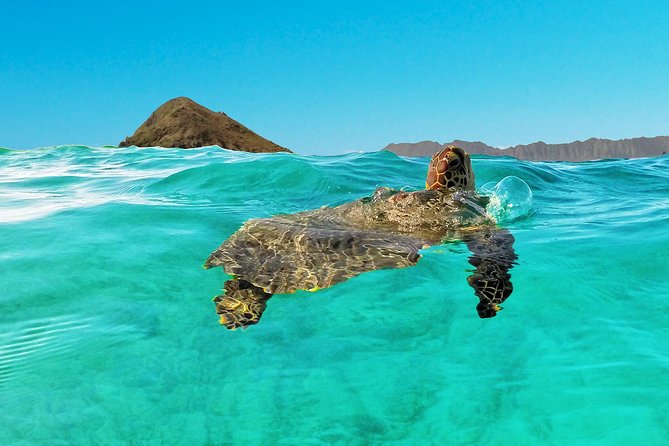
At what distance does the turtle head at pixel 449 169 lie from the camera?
677 cm

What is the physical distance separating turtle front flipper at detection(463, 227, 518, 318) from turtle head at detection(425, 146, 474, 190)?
0.91 meters

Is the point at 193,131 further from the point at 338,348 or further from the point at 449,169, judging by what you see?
the point at 338,348

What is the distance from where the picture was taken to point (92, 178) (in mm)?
13016

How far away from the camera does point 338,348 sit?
401 centimetres

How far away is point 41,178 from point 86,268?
28.7 feet

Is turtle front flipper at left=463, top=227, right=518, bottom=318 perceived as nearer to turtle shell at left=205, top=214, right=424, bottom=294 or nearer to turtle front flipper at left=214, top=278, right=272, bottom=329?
turtle shell at left=205, top=214, right=424, bottom=294

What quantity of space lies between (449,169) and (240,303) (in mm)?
3540

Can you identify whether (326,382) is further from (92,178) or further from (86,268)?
(92,178)

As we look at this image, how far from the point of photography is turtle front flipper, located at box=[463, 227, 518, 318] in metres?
4.52

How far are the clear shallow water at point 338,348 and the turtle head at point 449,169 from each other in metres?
1.17

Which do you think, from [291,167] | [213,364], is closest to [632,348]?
[213,364]

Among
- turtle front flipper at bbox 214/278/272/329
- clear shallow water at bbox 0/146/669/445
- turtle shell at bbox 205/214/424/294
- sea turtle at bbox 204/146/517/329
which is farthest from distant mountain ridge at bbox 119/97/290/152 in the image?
turtle front flipper at bbox 214/278/272/329

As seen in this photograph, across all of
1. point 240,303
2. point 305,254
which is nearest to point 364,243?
point 305,254

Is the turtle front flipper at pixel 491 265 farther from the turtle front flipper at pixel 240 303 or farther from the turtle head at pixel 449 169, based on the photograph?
the turtle front flipper at pixel 240 303
